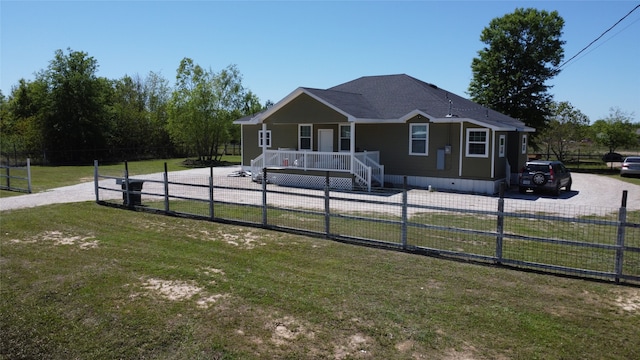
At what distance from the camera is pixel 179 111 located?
3784 cm

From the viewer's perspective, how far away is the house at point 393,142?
19.5m

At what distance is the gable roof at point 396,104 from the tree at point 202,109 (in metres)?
11.6

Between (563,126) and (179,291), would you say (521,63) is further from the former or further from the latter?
(179,291)

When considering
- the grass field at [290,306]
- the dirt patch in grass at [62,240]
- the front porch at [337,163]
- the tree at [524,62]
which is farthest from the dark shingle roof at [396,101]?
the grass field at [290,306]

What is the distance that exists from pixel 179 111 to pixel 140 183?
2533cm

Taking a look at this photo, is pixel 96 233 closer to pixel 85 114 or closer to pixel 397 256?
pixel 397 256

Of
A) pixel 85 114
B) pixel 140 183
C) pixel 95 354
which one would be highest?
pixel 85 114

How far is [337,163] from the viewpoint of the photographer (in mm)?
20984

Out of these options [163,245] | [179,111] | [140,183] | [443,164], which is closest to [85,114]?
[179,111]

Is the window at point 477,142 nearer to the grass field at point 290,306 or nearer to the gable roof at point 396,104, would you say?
the gable roof at point 396,104

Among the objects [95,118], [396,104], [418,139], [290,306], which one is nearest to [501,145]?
[418,139]

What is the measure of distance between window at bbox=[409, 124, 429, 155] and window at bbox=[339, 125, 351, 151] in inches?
130

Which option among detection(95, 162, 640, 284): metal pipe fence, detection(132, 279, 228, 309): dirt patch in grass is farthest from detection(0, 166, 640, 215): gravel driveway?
detection(132, 279, 228, 309): dirt patch in grass

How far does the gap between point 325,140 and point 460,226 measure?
13269mm
